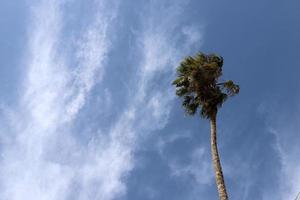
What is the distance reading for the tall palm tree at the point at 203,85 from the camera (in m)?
31.0

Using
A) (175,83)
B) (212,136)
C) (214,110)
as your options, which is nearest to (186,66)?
(175,83)

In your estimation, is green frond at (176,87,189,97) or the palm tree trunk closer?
the palm tree trunk

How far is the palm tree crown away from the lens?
3106 cm

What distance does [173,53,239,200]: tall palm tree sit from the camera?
102ft

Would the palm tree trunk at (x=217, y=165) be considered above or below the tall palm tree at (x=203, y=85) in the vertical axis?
below

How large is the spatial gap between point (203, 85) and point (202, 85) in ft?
0.22

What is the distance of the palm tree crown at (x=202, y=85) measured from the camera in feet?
Result: 102

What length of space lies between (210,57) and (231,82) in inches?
92.9

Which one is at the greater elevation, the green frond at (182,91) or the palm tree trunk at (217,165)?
the green frond at (182,91)

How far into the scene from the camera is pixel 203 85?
3173 centimetres

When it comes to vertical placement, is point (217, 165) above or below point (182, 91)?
below

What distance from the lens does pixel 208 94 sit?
103ft

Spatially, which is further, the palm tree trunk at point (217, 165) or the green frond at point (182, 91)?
the green frond at point (182, 91)

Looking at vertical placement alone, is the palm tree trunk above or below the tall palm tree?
below
